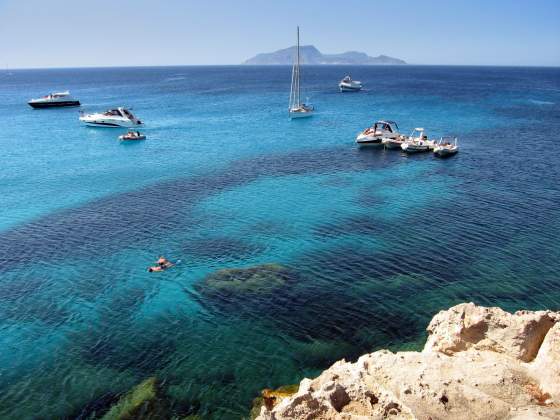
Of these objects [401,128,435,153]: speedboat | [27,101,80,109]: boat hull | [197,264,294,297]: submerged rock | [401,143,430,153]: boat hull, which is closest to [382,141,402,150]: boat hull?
[401,128,435,153]: speedboat

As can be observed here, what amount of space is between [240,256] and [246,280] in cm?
438

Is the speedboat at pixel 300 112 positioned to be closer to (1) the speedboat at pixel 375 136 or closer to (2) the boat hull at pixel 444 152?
(1) the speedboat at pixel 375 136

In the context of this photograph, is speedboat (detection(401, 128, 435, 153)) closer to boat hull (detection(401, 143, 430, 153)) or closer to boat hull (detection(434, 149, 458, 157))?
boat hull (detection(401, 143, 430, 153))

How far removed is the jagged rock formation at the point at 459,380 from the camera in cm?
1453

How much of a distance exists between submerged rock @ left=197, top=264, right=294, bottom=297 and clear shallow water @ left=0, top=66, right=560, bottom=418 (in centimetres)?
88

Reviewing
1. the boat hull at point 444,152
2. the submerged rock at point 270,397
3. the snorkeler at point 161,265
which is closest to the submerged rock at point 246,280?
the snorkeler at point 161,265

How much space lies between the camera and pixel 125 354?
26.8m

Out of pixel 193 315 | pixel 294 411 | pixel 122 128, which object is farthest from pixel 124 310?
pixel 122 128

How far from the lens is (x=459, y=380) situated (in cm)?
1587

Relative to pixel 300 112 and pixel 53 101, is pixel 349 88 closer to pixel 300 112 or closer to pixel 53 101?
pixel 300 112

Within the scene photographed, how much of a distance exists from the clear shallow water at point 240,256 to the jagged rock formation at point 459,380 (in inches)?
325

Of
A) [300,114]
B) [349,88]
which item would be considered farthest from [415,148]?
[349,88]

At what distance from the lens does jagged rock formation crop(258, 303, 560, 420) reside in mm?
14531

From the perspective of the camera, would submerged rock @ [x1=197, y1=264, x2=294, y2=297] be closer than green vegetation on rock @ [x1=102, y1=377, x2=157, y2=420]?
No
